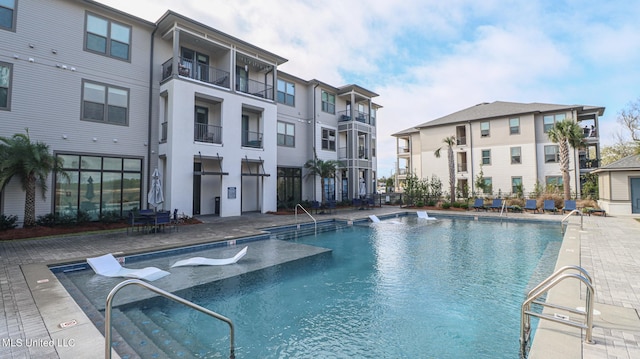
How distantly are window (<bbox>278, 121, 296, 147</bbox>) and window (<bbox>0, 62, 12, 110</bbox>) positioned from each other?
12.1 m

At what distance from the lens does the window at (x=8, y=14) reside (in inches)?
391

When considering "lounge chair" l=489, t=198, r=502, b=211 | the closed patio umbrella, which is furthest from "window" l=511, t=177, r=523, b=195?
the closed patio umbrella

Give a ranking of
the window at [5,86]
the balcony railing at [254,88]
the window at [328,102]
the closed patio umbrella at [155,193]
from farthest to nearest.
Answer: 1. the window at [328,102]
2. the balcony railing at [254,88]
3. the closed patio umbrella at [155,193]
4. the window at [5,86]

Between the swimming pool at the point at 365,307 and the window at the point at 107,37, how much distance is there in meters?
11.8

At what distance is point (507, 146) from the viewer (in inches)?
1017

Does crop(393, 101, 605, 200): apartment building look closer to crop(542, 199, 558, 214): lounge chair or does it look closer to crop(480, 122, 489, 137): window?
crop(480, 122, 489, 137): window

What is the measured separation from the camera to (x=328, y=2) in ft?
35.2

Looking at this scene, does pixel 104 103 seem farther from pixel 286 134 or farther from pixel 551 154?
pixel 551 154

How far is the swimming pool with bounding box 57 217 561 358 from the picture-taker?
3.84 metres

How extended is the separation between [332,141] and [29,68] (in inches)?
657

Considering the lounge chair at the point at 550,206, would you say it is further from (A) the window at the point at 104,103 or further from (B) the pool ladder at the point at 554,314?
(A) the window at the point at 104,103

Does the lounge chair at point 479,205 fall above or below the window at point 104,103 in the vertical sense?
below

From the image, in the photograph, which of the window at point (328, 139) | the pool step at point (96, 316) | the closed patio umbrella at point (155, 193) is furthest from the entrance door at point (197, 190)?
the window at point (328, 139)

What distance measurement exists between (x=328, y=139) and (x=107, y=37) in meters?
14.0
